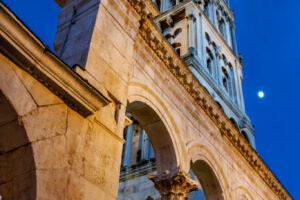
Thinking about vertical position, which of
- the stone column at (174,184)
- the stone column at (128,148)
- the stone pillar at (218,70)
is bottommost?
the stone column at (174,184)

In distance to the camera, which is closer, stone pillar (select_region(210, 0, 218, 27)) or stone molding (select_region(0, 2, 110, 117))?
stone molding (select_region(0, 2, 110, 117))

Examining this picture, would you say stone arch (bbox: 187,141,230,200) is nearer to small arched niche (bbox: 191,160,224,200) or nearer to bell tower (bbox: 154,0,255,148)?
small arched niche (bbox: 191,160,224,200)

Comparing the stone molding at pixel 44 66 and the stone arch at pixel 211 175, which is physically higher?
the stone arch at pixel 211 175

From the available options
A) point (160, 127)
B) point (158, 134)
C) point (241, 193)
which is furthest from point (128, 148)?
point (160, 127)

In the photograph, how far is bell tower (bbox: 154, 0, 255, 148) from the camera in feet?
67.5

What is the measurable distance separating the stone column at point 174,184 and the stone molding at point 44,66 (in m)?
3.48

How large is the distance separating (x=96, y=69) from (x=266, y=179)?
10284 millimetres

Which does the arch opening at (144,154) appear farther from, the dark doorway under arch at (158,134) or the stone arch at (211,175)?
the stone arch at (211,175)

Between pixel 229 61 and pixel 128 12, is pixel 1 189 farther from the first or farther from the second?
pixel 229 61

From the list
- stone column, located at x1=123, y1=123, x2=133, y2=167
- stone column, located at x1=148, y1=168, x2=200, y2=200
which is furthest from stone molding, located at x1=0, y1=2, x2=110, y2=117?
stone column, located at x1=123, y1=123, x2=133, y2=167

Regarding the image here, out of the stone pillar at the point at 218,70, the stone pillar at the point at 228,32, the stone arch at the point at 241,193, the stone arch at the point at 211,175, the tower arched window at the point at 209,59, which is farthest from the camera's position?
the stone pillar at the point at 228,32

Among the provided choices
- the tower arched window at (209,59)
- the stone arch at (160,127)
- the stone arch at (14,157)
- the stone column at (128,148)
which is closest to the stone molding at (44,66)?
the stone arch at (14,157)

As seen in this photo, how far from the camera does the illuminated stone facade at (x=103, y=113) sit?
4.58 m

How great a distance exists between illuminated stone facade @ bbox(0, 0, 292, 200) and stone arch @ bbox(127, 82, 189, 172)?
0.02 m
